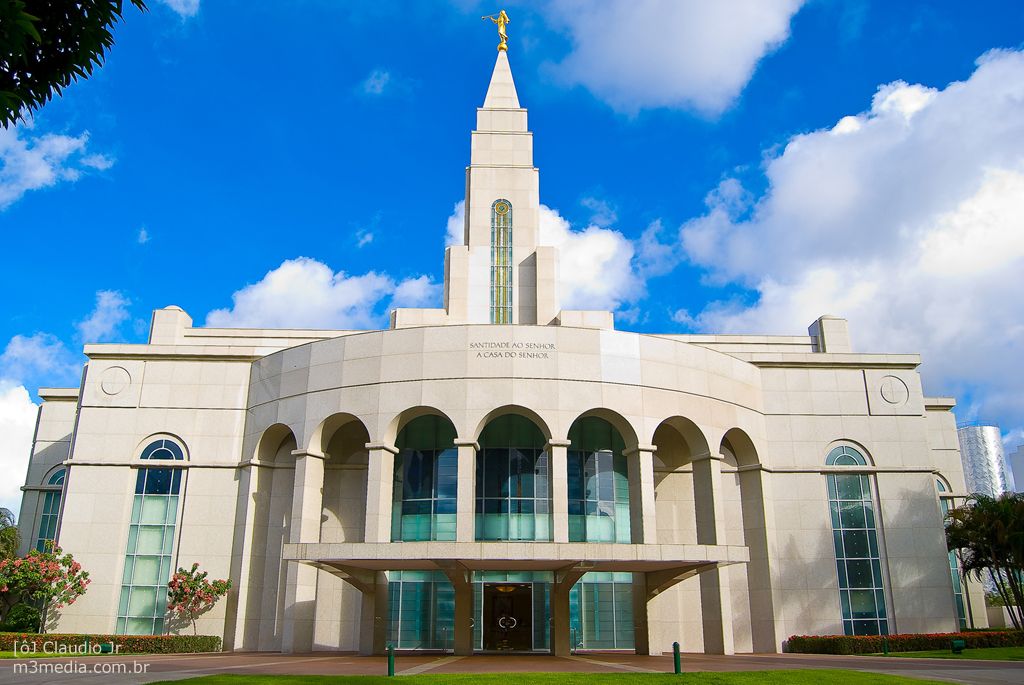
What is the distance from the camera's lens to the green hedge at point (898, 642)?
35594mm

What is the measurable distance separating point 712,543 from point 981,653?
439 inches

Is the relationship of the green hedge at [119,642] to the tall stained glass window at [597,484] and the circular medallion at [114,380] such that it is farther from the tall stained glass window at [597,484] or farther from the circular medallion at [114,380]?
the tall stained glass window at [597,484]

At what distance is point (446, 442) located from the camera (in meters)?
38.1

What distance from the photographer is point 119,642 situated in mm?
34562

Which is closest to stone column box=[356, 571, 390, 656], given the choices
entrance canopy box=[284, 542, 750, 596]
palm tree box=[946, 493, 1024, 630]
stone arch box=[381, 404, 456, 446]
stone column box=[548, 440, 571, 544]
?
entrance canopy box=[284, 542, 750, 596]

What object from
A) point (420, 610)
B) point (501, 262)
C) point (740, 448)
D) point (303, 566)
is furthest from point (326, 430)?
point (740, 448)

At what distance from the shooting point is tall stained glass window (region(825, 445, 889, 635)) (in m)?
38.7

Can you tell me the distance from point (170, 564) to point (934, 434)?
1766 inches

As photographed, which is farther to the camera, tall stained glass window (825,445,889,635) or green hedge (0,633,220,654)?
tall stained glass window (825,445,889,635)

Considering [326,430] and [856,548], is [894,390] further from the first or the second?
[326,430]

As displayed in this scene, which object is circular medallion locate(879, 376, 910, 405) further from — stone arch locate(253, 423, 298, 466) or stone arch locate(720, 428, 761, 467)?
stone arch locate(253, 423, 298, 466)

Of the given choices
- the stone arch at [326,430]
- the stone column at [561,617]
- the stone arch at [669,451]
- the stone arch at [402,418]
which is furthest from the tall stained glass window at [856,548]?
the stone arch at [326,430]

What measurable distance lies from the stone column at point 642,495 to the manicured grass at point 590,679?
10197 millimetres

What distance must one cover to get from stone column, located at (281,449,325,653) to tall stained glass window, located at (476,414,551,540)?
7141mm
